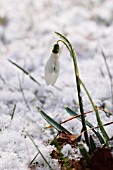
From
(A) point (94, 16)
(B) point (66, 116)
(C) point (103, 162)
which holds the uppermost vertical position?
(A) point (94, 16)

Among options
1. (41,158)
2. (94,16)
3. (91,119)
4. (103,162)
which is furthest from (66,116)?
(94,16)

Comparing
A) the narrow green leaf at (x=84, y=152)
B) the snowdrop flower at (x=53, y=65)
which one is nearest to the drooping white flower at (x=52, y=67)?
the snowdrop flower at (x=53, y=65)

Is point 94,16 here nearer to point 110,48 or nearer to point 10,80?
point 110,48

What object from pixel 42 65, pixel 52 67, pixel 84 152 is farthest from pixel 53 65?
pixel 42 65

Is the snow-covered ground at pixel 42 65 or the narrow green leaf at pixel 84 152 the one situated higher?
the snow-covered ground at pixel 42 65

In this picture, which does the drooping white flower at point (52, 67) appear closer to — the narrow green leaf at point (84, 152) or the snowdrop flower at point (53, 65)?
the snowdrop flower at point (53, 65)

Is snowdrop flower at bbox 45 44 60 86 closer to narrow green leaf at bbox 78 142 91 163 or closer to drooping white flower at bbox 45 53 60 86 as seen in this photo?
drooping white flower at bbox 45 53 60 86

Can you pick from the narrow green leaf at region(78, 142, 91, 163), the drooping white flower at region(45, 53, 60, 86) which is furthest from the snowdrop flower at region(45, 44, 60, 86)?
the narrow green leaf at region(78, 142, 91, 163)

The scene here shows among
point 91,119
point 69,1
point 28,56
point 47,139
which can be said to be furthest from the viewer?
point 69,1

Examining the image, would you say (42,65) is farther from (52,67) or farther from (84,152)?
(84,152)
